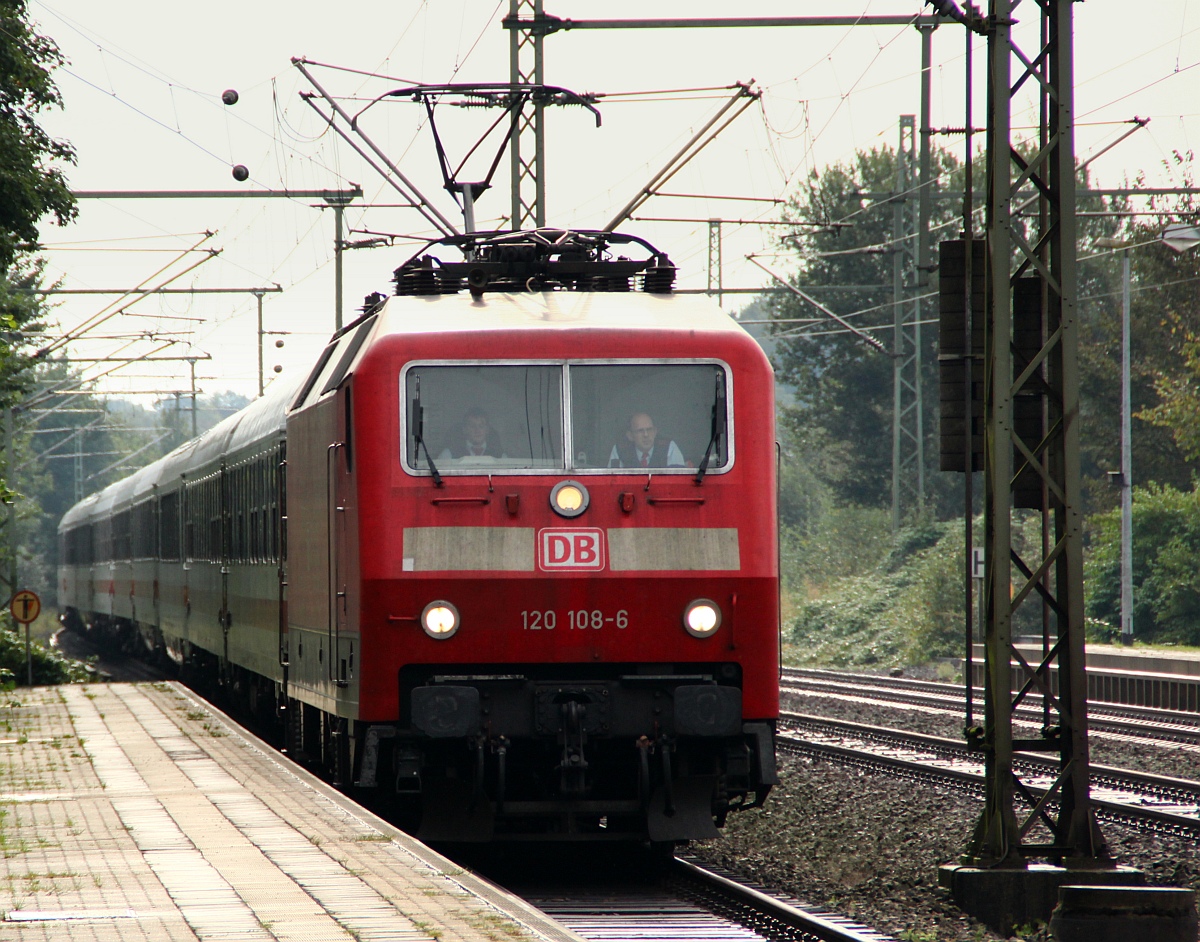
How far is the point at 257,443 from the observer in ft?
53.4

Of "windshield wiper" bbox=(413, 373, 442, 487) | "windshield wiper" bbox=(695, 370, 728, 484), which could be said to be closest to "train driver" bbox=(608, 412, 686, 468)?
"windshield wiper" bbox=(695, 370, 728, 484)

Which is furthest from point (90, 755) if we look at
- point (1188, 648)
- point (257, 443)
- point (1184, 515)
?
point (1184, 515)

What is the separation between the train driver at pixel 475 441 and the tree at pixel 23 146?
12.1 m

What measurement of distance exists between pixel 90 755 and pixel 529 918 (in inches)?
318

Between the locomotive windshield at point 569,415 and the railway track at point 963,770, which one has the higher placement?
the locomotive windshield at point 569,415

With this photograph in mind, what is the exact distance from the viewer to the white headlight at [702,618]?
9734mm

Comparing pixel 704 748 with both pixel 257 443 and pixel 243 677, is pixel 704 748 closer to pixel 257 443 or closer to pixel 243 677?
pixel 257 443

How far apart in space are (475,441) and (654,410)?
980 millimetres

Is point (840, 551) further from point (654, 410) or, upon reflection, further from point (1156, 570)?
point (654, 410)

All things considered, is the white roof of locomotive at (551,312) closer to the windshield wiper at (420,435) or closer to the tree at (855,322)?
the windshield wiper at (420,435)

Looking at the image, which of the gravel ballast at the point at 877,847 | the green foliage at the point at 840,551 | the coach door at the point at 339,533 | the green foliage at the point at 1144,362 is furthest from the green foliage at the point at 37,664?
the green foliage at the point at 1144,362

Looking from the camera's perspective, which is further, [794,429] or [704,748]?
[794,429]

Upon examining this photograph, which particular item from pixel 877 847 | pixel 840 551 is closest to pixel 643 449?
pixel 877 847

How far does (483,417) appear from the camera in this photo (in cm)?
992
